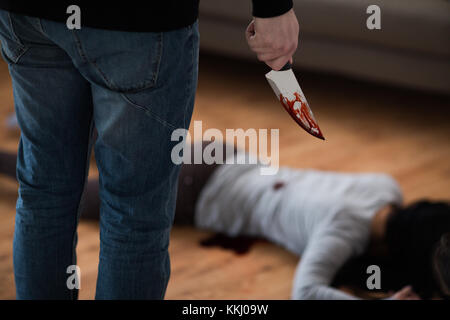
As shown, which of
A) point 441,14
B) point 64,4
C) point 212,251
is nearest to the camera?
point 64,4

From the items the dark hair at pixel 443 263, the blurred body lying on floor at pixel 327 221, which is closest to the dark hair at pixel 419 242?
the blurred body lying on floor at pixel 327 221

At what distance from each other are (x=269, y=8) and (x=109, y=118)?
0.20 m

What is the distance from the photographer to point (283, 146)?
1.82m

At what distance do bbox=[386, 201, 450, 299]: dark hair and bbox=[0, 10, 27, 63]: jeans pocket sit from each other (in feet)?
2.55

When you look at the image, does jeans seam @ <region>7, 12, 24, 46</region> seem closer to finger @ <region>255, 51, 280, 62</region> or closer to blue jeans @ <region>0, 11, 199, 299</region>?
blue jeans @ <region>0, 11, 199, 299</region>

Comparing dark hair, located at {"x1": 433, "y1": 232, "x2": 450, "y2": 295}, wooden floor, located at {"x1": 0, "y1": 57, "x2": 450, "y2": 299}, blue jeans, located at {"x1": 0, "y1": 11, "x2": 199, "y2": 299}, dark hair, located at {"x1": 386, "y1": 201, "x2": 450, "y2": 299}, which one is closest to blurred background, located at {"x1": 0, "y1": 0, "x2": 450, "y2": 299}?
wooden floor, located at {"x1": 0, "y1": 57, "x2": 450, "y2": 299}

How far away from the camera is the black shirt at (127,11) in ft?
2.03

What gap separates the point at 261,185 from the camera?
1377 mm

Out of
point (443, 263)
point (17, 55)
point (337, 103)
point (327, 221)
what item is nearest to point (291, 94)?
point (17, 55)

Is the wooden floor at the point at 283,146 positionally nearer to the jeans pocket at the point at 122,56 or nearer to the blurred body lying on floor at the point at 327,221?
the blurred body lying on floor at the point at 327,221

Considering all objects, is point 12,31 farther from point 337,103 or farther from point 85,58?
point 337,103

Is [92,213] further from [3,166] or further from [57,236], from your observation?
[57,236]

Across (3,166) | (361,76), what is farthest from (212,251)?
(361,76)

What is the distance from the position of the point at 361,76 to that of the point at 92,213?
104cm
